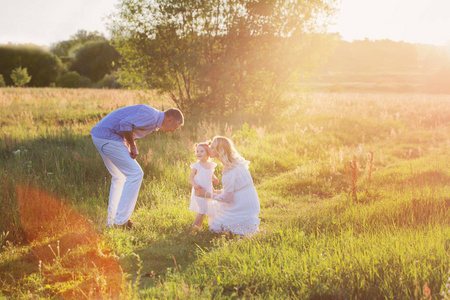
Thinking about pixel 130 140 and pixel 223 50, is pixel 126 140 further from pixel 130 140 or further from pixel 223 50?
pixel 223 50

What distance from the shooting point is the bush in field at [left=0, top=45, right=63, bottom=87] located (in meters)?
54.2

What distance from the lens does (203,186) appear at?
19.3ft

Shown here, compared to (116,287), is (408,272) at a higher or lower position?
higher

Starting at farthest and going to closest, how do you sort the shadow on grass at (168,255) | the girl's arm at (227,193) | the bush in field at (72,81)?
the bush in field at (72,81)
the girl's arm at (227,193)
the shadow on grass at (168,255)

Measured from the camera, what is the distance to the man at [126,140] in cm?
546

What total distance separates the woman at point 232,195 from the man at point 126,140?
84 cm

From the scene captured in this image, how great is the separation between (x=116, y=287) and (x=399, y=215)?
Answer: 411 centimetres

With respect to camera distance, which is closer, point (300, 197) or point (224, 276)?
point (224, 276)

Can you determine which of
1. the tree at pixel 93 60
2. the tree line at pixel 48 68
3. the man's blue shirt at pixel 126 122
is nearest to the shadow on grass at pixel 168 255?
the man's blue shirt at pixel 126 122

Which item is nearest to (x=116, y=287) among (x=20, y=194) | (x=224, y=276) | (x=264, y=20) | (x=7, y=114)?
(x=224, y=276)

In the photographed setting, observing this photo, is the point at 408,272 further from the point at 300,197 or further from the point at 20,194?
the point at 20,194

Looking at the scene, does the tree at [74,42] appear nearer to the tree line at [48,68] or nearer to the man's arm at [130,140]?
the tree line at [48,68]

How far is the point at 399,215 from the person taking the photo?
534cm

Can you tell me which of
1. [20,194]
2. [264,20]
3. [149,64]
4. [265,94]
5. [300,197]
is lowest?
[300,197]
